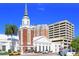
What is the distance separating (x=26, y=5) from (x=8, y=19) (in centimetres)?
24

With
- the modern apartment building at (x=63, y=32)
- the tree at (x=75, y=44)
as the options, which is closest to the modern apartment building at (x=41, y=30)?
the modern apartment building at (x=63, y=32)

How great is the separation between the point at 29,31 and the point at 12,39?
0.20 metres

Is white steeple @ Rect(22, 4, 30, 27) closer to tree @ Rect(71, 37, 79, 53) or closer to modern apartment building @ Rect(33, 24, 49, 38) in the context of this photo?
modern apartment building @ Rect(33, 24, 49, 38)

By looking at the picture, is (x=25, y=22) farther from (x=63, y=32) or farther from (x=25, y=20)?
(x=63, y=32)

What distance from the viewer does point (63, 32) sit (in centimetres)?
448

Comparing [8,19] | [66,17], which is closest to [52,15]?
[66,17]

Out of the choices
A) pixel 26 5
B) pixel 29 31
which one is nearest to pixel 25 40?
pixel 29 31

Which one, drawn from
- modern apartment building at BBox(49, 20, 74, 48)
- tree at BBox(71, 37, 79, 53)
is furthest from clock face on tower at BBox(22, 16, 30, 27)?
tree at BBox(71, 37, 79, 53)

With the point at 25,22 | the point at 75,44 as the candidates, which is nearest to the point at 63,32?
the point at 75,44

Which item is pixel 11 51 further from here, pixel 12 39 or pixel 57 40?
pixel 57 40

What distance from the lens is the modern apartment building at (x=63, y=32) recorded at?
14.6 ft

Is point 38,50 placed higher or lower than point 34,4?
lower

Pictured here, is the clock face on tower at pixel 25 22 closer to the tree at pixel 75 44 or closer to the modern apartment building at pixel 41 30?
the modern apartment building at pixel 41 30

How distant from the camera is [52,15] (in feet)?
14.5
